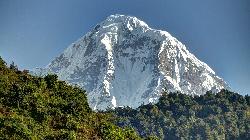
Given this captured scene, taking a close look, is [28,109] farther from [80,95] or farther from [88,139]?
[80,95]

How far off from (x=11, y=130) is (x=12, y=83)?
12154 millimetres

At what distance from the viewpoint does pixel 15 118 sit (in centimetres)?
5809

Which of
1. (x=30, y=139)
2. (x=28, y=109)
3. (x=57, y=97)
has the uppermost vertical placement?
(x=57, y=97)

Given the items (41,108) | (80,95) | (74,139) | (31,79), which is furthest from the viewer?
(80,95)

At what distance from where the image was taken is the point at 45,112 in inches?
2562

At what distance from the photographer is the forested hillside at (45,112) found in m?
59.0

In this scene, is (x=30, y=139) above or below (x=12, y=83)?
below

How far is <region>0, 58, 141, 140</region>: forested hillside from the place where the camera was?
59.0 meters

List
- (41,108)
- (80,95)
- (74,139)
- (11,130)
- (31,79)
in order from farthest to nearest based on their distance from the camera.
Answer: (80,95)
(31,79)
(41,108)
(74,139)
(11,130)

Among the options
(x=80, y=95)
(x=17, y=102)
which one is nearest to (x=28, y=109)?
(x=17, y=102)

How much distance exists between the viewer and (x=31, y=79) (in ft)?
234

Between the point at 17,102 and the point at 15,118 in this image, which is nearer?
the point at 15,118

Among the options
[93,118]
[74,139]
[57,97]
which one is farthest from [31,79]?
[74,139]

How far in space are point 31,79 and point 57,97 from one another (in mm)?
3824
